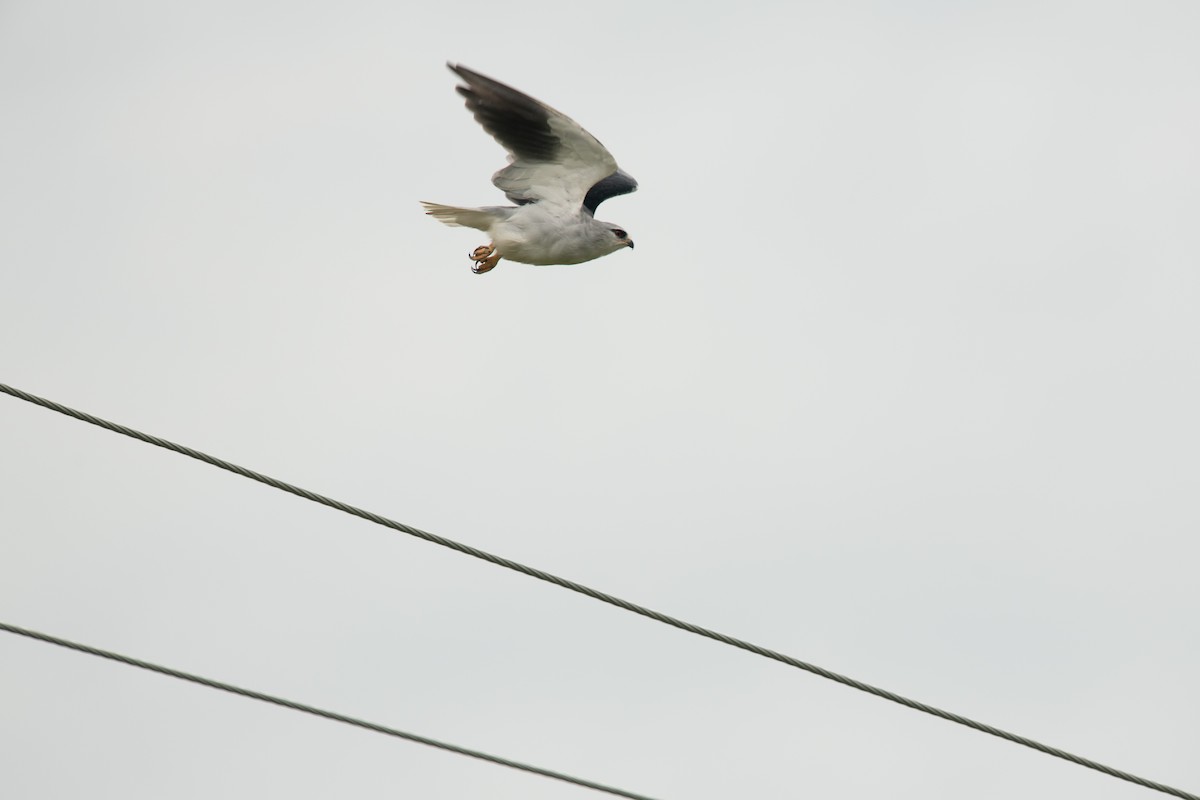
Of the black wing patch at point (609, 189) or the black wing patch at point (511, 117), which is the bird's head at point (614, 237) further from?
the black wing patch at point (511, 117)

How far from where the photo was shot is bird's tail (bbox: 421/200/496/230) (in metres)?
14.4

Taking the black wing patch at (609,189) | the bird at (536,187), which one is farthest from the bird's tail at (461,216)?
the black wing patch at (609,189)

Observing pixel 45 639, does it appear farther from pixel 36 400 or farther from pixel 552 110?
pixel 552 110

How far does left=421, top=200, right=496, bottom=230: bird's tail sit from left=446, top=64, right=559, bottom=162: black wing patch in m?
0.56

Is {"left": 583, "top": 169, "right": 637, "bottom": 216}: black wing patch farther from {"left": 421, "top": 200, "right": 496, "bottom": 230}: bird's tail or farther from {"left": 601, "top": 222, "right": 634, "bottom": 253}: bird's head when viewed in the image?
{"left": 421, "top": 200, "right": 496, "bottom": 230}: bird's tail

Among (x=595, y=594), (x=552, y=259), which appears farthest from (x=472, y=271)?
(x=595, y=594)

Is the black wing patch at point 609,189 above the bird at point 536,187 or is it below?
above

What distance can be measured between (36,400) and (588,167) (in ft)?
25.5

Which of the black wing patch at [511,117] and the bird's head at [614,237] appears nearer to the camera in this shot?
the black wing patch at [511,117]

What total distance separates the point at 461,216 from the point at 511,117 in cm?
102

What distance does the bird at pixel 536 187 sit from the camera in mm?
13859

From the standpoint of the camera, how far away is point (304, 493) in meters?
7.33

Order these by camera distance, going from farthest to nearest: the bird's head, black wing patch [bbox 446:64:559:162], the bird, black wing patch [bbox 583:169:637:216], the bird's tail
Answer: black wing patch [bbox 583:169:637:216], the bird's head, the bird's tail, the bird, black wing patch [bbox 446:64:559:162]

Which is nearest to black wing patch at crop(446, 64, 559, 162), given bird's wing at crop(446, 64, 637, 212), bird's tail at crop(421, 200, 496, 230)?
bird's wing at crop(446, 64, 637, 212)
